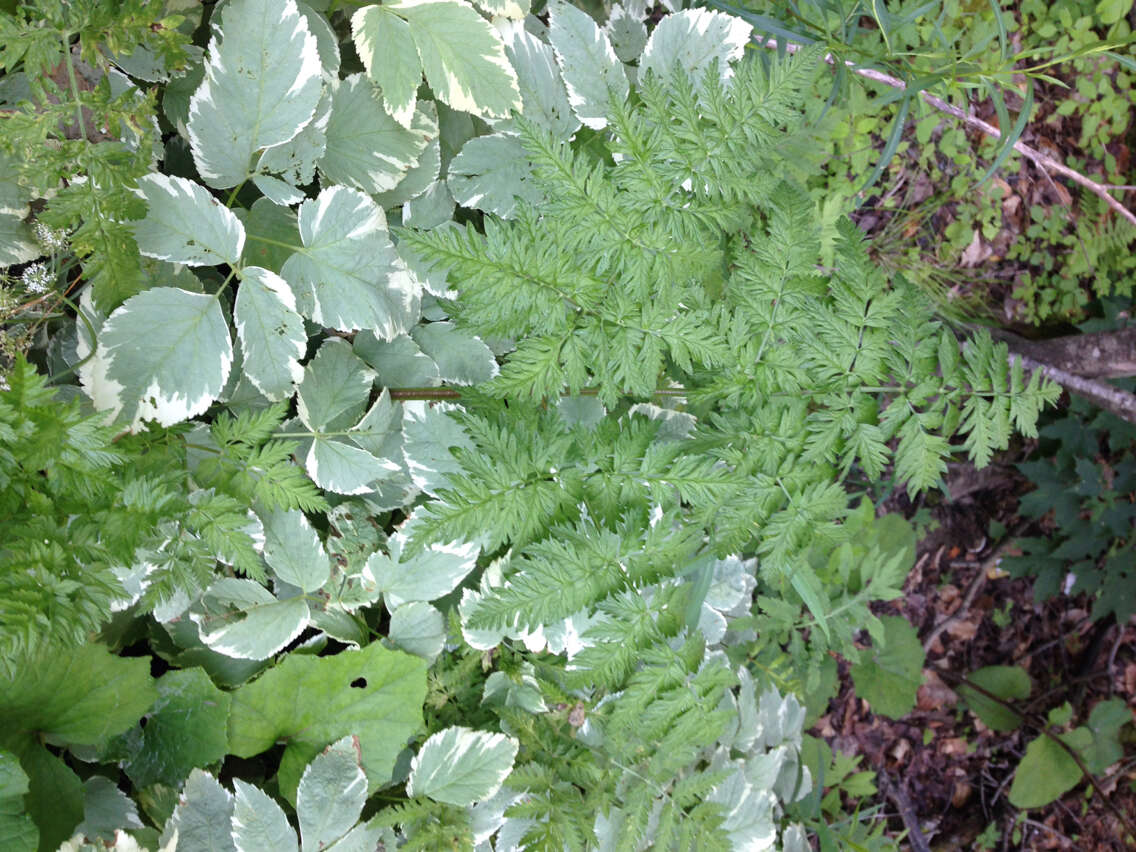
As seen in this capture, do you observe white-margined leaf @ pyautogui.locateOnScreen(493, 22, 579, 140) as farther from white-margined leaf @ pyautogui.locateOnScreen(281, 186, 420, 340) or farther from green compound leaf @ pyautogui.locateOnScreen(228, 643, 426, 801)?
green compound leaf @ pyautogui.locateOnScreen(228, 643, 426, 801)

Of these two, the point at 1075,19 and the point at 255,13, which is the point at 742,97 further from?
the point at 1075,19

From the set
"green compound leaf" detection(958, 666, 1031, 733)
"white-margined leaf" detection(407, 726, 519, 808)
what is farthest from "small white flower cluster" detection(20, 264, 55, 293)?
"green compound leaf" detection(958, 666, 1031, 733)

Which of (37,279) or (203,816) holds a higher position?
(37,279)

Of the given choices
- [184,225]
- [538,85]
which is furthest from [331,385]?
[538,85]

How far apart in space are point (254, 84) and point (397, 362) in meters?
0.57

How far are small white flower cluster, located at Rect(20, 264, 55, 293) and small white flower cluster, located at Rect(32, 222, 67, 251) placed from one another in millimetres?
37

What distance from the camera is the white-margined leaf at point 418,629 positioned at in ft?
5.43

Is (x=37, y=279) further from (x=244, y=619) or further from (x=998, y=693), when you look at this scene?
(x=998, y=693)

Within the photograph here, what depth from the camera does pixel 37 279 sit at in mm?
1268

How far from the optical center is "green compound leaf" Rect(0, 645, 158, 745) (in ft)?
4.27

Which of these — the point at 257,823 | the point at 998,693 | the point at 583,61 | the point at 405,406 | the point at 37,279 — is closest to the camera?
the point at 37,279

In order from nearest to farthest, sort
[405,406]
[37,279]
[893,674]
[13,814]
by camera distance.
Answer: [13,814] → [37,279] → [405,406] → [893,674]

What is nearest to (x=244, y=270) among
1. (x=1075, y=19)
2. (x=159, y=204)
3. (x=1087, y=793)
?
(x=159, y=204)

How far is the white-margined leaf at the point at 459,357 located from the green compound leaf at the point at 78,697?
2.55 ft
